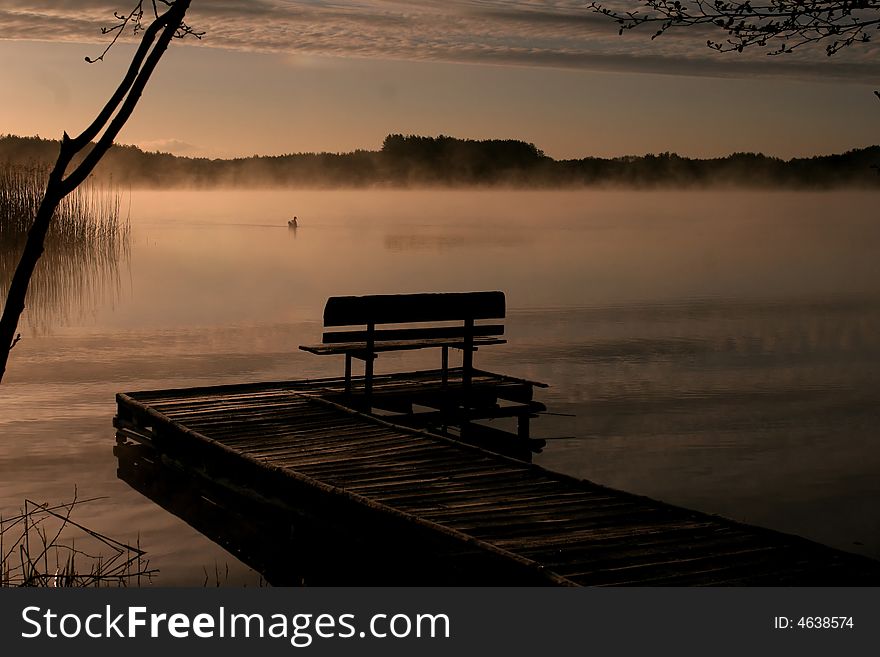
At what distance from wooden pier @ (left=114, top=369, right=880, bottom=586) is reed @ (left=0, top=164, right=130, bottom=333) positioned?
10139 millimetres

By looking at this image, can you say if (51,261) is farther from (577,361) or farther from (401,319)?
(401,319)

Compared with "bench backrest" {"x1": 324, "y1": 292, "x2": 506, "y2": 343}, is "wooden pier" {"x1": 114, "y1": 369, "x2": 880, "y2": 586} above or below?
below

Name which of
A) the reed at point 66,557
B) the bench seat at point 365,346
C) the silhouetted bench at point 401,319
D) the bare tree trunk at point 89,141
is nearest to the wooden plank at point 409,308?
the silhouetted bench at point 401,319

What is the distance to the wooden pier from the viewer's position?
19.2ft

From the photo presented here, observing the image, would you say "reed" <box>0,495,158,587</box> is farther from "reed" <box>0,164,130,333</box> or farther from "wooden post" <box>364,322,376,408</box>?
"reed" <box>0,164,130,333</box>

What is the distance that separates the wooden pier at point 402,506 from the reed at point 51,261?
10139 millimetres

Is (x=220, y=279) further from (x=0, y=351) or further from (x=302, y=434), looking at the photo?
(x=0, y=351)

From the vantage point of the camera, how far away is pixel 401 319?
35.3ft

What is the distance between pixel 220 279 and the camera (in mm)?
29375

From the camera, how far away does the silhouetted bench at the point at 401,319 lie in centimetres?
1059

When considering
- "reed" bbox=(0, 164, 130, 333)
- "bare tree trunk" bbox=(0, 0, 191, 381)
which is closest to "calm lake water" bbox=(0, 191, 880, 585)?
"reed" bbox=(0, 164, 130, 333)

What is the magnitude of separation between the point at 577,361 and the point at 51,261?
16.6m

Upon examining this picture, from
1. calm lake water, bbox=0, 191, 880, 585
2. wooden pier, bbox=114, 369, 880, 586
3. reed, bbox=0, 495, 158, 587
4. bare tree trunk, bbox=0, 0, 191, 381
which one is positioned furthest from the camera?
calm lake water, bbox=0, 191, 880, 585

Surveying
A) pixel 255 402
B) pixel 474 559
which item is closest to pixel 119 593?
pixel 474 559
